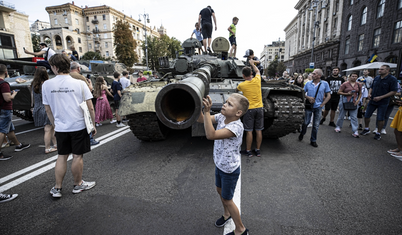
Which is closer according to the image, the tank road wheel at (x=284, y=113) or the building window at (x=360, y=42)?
the tank road wheel at (x=284, y=113)

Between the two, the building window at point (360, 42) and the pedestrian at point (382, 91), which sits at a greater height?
the building window at point (360, 42)

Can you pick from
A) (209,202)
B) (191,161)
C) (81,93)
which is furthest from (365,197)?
(81,93)

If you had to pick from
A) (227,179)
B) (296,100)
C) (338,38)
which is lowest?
(227,179)

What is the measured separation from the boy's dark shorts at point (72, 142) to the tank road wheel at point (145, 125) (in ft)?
5.29

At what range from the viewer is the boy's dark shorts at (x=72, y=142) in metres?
2.85

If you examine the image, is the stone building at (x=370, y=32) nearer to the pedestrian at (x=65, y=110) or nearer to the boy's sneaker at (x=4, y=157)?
the pedestrian at (x=65, y=110)

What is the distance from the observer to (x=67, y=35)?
4853 cm

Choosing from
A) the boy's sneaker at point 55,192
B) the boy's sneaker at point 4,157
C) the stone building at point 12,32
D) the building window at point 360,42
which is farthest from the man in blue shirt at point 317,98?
the stone building at point 12,32

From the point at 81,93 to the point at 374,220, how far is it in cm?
395

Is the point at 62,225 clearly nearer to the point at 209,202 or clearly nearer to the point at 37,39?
the point at 209,202

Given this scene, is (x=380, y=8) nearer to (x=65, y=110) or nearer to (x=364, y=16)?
(x=364, y=16)

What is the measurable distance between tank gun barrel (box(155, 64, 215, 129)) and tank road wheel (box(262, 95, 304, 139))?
2.85 meters

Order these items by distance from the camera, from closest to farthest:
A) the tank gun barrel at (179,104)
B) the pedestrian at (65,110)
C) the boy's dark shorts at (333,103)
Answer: the tank gun barrel at (179,104) < the pedestrian at (65,110) < the boy's dark shorts at (333,103)

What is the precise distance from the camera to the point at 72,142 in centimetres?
290
